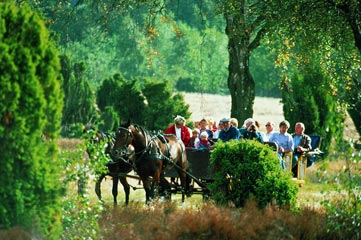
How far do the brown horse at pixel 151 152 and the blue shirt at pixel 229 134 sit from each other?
2.65 ft

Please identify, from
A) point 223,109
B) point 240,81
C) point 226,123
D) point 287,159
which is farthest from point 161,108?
point 223,109

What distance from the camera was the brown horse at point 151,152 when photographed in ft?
60.9

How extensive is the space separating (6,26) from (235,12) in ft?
36.0

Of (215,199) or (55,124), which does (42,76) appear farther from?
(215,199)

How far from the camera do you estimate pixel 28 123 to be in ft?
35.0

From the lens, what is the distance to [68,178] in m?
11.5

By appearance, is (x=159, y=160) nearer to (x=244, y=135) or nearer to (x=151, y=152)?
(x=151, y=152)

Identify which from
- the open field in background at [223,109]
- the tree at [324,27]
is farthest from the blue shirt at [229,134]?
the open field in background at [223,109]

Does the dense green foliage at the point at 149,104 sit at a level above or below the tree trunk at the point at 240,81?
below

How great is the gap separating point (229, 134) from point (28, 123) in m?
9.11

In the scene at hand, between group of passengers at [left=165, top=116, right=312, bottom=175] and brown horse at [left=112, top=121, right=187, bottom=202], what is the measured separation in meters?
0.67

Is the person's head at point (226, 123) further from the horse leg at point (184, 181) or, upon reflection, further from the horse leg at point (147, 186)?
the horse leg at point (147, 186)

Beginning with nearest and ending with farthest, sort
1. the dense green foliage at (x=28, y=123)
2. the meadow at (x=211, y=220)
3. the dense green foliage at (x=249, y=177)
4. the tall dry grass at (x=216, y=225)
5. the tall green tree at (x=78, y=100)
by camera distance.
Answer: the dense green foliage at (x=28, y=123) → the meadow at (x=211, y=220) → the tall dry grass at (x=216, y=225) → the dense green foliage at (x=249, y=177) → the tall green tree at (x=78, y=100)

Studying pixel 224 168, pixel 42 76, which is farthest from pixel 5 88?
pixel 224 168
